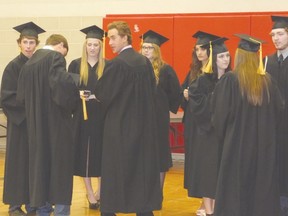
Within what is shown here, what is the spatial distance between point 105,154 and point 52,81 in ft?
3.08

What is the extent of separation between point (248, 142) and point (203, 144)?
4.42ft

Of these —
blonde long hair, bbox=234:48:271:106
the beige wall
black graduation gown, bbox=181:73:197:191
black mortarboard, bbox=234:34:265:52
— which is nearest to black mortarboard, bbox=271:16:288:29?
black mortarboard, bbox=234:34:265:52

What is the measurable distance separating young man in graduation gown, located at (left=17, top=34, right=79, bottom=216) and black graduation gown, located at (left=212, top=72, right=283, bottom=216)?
1.69 meters

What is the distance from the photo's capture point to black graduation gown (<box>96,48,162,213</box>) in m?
6.70

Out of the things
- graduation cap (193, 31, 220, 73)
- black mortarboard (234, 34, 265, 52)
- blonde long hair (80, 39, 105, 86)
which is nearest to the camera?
black mortarboard (234, 34, 265, 52)

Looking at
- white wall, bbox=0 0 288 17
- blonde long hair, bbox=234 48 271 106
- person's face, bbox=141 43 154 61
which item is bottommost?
blonde long hair, bbox=234 48 271 106

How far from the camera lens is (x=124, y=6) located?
12859 mm

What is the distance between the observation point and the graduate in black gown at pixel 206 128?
23.7 feet

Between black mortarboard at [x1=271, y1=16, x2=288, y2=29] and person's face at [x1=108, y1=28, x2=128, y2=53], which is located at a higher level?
black mortarboard at [x1=271, y1=16, x2=288, y2=29]

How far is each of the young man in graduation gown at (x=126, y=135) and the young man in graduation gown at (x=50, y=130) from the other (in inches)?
17.5

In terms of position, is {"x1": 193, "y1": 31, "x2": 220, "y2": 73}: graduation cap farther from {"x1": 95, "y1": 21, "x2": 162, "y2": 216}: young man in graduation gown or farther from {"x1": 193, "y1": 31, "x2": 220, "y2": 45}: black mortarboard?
{"x1": 95, "y1": 21, "x2": 162, "y2": 216}: young man in graduation gown

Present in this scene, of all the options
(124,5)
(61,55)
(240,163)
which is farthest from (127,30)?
(124,5)

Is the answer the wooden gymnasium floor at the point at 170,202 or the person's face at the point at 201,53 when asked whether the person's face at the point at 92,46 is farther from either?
the wooden gymnasium floor at the point at 170,202

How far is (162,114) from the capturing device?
326 inches
